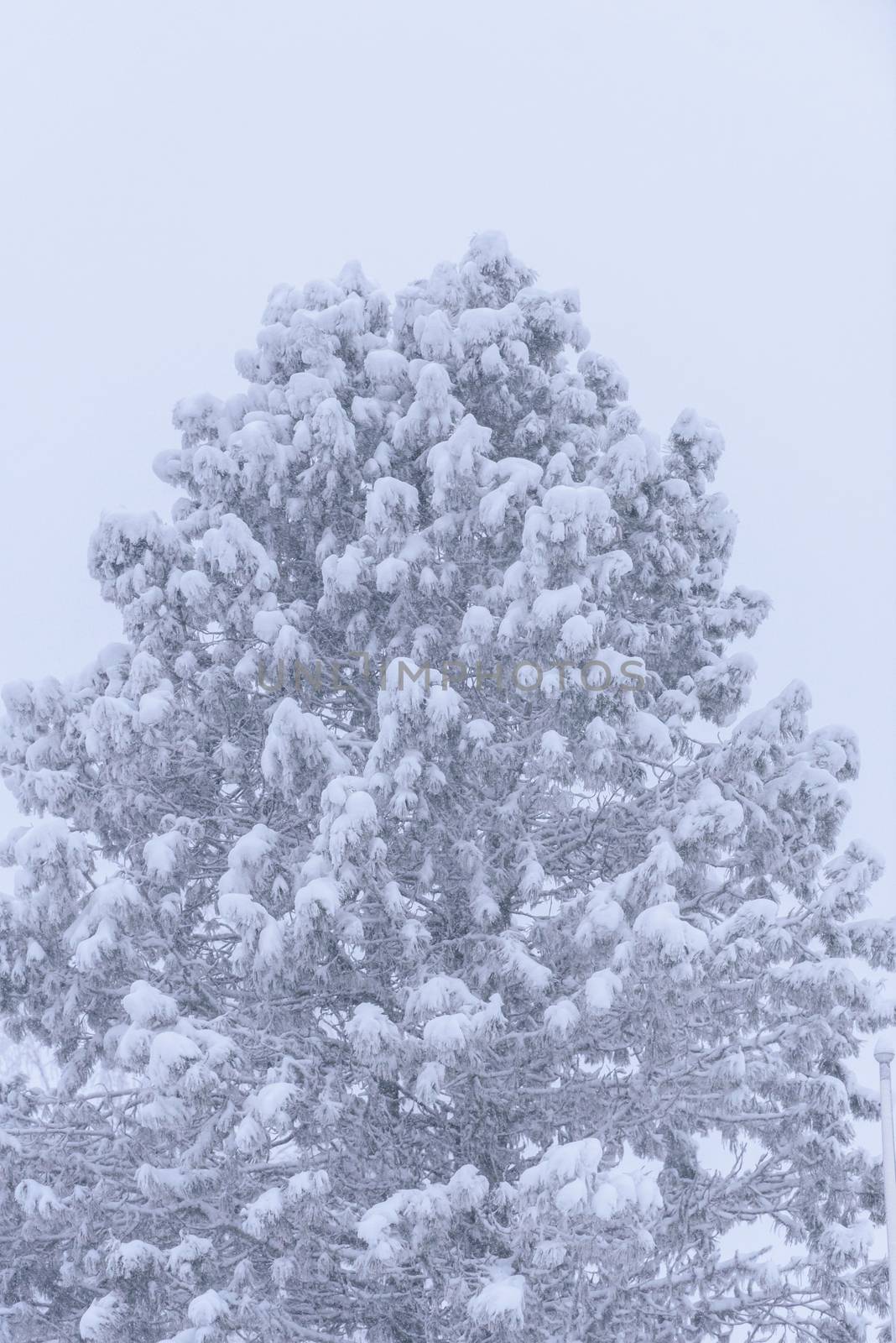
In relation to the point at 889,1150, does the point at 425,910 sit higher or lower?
higher

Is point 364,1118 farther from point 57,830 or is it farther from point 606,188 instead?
point 606,188

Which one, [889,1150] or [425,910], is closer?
[889,1150]

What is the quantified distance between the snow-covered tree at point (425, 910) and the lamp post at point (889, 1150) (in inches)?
9.9

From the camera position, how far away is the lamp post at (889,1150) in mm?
8078

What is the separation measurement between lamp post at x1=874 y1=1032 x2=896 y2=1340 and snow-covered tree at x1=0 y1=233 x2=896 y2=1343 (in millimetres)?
252

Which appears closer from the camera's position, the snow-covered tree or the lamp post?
the snow-covered tree

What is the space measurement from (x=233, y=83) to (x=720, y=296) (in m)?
12.5

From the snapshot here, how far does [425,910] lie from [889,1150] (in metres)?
3.33

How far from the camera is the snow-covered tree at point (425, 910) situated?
795 centimetres

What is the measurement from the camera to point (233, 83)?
20.7 m

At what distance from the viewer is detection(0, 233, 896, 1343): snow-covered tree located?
26.1 feet

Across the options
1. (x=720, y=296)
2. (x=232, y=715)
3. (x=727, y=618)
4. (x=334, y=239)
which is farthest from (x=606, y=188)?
(x=232, y=715)

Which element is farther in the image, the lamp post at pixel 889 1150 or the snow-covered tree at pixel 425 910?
the lamp post at pixel 889 1150

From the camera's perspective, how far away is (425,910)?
9.62m
